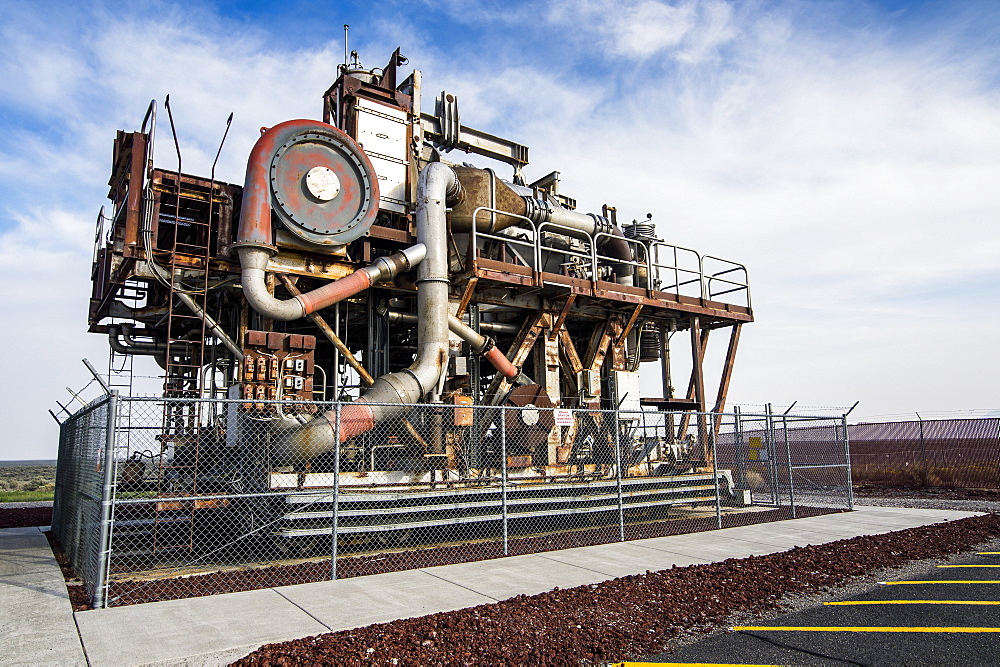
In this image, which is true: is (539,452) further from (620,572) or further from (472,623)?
(472,623)

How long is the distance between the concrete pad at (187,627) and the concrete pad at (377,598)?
0.23m

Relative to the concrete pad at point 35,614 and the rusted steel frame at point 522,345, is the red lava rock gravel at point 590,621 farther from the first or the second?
the rusted steel frame at point 522,345

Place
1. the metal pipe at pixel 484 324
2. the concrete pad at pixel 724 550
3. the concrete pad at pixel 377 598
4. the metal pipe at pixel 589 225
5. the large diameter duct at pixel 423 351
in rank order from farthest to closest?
the metal pipe at pixel 589 225
the metal pipe at pixel 484 324
the large diameter duct at pixel 423 351
the concrete pad at pixel 724 550
the concrete pad at pixel 377 598

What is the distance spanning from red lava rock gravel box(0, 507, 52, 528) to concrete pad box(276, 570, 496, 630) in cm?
1143

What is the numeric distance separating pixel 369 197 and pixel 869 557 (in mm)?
10005

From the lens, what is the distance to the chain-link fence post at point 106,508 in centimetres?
705

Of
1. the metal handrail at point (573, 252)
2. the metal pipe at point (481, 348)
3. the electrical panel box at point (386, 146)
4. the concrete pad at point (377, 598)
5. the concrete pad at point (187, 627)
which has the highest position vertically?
the electrical panel box at point (386, 146)

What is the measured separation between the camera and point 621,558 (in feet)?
32.2

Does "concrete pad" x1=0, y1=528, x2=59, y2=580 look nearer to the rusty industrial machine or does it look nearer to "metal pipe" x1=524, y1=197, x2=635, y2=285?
the rusty industrial machine

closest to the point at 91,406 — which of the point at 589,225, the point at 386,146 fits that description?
the point at 386,146

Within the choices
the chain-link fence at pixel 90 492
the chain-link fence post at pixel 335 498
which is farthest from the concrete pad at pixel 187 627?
the chain-link fence post at pixel 335 498

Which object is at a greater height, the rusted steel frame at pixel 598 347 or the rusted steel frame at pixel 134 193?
the rusted steel frame at pixel 134 193

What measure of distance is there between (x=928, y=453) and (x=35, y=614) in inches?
930

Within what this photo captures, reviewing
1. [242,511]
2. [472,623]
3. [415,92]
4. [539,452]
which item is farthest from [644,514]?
[415,92]
